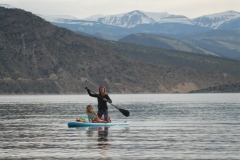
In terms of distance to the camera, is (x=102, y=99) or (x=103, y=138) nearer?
(x=103, y=138)

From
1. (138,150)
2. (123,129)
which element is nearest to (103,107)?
(123,129)

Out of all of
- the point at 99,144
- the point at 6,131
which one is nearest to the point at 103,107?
the point at 6,131

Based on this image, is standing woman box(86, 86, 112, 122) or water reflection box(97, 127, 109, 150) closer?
water reflection box(97, 127, 109, 150)

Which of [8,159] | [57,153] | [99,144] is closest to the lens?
[8,159]

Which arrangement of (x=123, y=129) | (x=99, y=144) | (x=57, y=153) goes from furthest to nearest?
(x=123, y=129) < (x=99, y=144) < (x=57, y=153)

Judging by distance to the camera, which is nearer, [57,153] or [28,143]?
[57,153]

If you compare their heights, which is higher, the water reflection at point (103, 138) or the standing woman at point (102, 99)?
the standing woman at point (102, 99)

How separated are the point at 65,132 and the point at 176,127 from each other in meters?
9.87

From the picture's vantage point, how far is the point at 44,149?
1400 inches

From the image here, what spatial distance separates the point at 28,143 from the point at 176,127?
17123 millimetres

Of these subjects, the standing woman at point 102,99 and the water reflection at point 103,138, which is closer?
the water reflection at point 103,138

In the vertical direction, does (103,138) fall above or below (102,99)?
below

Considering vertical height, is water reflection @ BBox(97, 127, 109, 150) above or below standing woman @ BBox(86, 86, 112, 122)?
below

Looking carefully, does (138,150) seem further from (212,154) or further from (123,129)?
(123,129)
